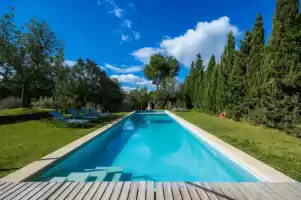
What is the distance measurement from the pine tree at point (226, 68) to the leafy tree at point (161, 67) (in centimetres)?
2171

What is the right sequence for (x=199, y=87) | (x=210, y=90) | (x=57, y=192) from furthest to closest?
(x=199, y=87) → (x=210, y=90) → (x=57, y=192)

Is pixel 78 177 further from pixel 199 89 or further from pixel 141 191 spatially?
pixel 199 89

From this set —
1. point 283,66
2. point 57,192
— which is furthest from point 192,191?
point 283,66

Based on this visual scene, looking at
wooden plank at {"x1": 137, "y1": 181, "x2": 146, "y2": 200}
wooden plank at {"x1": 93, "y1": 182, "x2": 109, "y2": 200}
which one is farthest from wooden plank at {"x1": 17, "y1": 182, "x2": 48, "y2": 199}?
wooden plank at {"x1": 137, "y1": 181, "x2": 146, "y2": 200}

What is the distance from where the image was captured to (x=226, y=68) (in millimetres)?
16781

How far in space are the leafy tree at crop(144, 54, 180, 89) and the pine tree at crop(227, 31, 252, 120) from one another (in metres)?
24.5

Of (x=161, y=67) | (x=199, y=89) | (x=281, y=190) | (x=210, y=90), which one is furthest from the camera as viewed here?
(x=161, y=67)

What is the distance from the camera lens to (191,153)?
7.65 m

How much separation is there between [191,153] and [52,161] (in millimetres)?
4766

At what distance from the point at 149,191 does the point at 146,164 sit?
3094mm

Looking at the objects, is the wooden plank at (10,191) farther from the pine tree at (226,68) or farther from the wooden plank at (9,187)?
the pine tree at (226,68)

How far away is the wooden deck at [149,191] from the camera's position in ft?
9.79

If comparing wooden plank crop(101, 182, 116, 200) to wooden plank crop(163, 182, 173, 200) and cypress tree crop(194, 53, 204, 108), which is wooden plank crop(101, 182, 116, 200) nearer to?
wooden plank crop(163, 182, 173, 200)

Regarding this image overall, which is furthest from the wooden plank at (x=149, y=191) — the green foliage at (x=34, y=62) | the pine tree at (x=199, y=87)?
the pine tree at (x=199, y=87)
